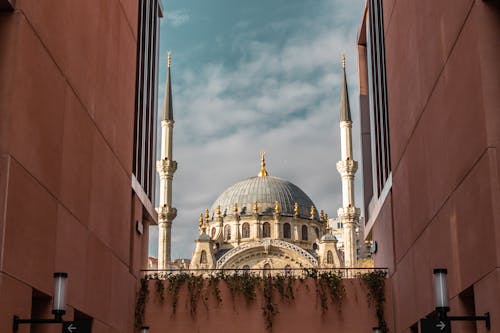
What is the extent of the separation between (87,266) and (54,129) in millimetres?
3054

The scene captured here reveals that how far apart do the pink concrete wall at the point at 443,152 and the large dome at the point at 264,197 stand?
181 feet

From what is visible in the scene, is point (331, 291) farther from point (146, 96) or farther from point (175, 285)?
point (146, 96)

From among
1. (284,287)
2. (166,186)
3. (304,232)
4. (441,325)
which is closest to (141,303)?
(284,287)

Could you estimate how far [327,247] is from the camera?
61.6 meters

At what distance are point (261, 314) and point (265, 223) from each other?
53.1 metres

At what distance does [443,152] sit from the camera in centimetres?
1142

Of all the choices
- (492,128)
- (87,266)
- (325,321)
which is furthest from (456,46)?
(325,321)

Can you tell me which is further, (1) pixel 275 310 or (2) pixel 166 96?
(2) pixel 166 96

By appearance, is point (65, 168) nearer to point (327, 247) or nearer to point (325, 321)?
point (325, 321)

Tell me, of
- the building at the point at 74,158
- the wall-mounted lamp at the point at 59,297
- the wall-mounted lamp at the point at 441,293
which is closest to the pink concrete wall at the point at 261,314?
the building at the point at 74,158

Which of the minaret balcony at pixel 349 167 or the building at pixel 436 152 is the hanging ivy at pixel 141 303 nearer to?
the building at pixel 436 152

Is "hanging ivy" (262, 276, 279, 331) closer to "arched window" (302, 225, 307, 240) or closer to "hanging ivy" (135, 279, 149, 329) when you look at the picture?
"hanging ivy" (135, 279, 149, 329)

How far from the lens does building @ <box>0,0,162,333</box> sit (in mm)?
9062

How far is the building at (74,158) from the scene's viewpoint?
9.06 metres
